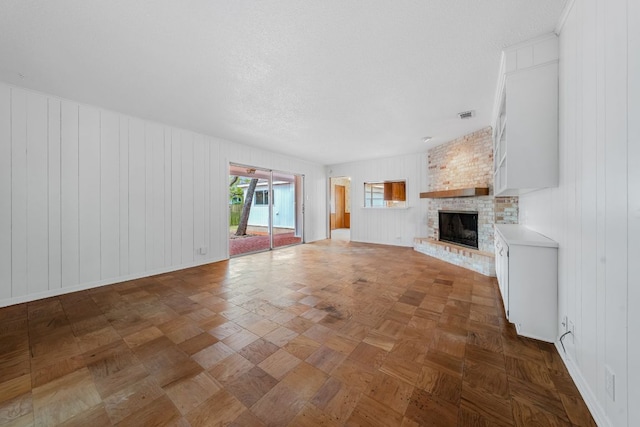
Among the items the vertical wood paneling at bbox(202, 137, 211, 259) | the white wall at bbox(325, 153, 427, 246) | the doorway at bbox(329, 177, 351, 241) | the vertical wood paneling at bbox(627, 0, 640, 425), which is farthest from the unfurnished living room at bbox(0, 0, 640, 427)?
the doorway at bbox(329, 177, 351, 241)

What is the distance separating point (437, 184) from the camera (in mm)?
5480

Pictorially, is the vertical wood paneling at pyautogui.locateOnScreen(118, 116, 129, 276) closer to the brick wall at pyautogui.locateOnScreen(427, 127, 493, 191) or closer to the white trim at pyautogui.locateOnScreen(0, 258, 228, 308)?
the white trim at pyautogui.locateOnScreen(0, 258, 228, 308)

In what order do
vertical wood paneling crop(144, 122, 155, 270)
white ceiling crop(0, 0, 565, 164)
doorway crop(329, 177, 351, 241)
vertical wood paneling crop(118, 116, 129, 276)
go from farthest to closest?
doorway crop(329, 177, 351, 241) → vertical wood paneling crop(144, 122, 155, 270) → vertical wood paneling crop(118, 116, 129, 276) → white ceiling crop(0, 0, 565, 164)

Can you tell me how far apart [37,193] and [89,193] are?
47 cm

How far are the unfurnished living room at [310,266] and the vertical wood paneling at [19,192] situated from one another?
17 millimetres

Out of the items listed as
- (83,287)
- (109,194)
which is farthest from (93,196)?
(83,287)

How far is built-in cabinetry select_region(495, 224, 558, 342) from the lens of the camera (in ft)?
6.20

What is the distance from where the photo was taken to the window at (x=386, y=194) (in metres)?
6.65

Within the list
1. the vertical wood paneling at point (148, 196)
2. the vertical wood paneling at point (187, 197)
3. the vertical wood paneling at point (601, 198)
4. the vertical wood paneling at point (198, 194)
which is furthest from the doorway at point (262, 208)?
the vertical wood paneling at point (601, 198)

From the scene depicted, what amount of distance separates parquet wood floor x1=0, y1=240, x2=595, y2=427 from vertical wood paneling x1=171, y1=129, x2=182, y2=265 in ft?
3.79

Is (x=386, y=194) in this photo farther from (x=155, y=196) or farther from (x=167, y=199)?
(x=155, y=196)

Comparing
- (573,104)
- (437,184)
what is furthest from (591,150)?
(437,184)

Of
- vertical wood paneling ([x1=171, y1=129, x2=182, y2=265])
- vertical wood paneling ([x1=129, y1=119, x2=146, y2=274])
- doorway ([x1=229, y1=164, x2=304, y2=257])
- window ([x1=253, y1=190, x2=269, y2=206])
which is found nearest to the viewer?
vertical wood paneling ([x1=129, y1=119, x2=146, y2=274])

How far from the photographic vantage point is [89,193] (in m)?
3.25
